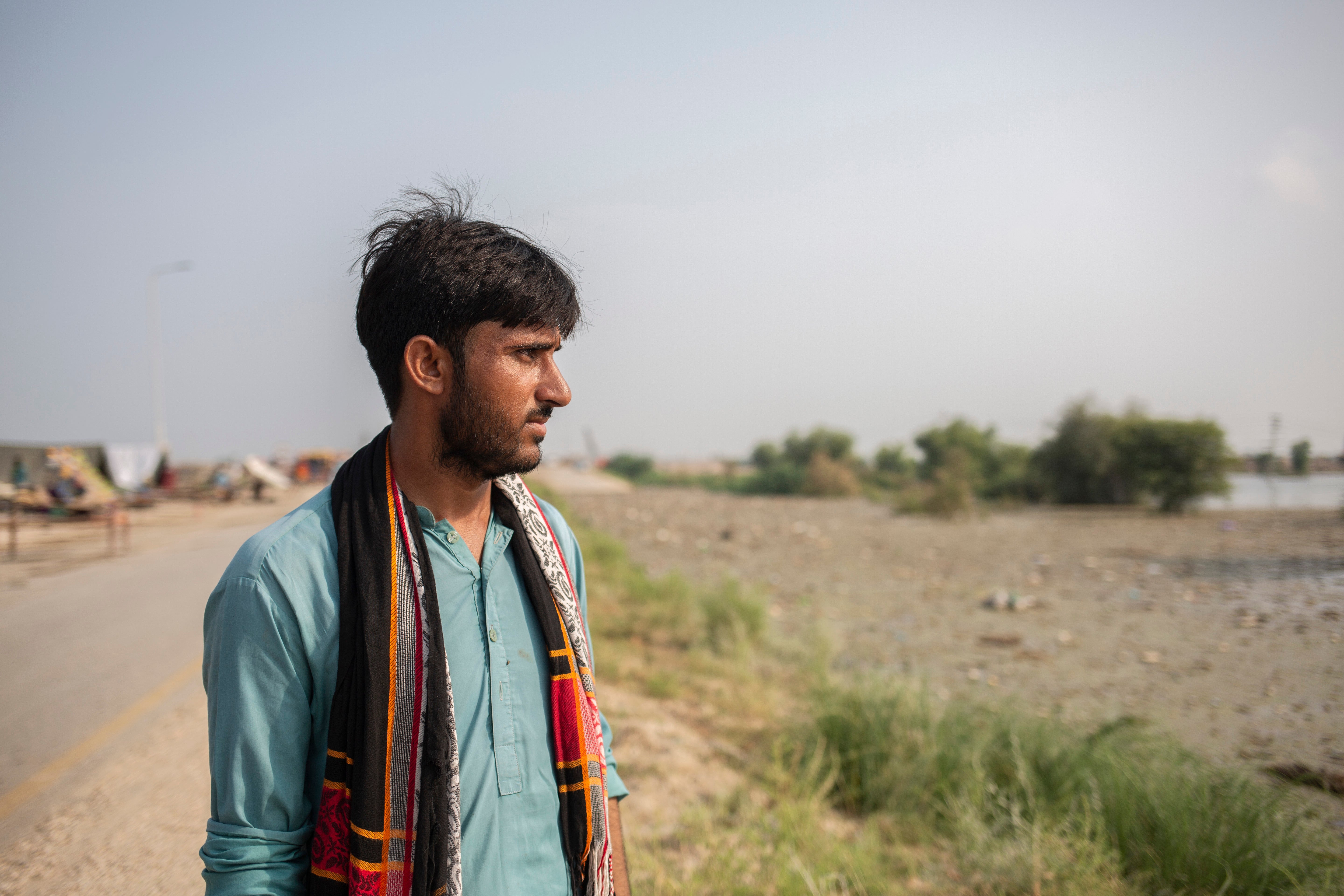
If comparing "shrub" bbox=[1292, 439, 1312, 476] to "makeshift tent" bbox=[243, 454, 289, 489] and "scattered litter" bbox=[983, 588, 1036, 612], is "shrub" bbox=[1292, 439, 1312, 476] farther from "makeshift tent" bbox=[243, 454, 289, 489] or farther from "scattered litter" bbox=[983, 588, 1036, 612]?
"makeshift tent" bbox=[243, 454, 289, 489]

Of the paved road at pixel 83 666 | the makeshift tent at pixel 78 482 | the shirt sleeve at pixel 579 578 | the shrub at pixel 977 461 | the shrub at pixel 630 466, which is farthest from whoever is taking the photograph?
the shrub at pixel 630 466

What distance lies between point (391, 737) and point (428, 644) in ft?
0.56

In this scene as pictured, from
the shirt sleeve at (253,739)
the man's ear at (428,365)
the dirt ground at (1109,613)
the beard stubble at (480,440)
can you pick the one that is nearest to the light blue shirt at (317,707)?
the shirt sleeve at (253,739)

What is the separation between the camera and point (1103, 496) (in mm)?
22828

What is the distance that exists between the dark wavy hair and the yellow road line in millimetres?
3014

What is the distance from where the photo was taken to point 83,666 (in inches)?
191

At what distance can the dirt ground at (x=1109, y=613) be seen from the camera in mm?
4699

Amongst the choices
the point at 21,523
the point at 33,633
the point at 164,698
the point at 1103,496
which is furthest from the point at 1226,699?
the point at 1103,496

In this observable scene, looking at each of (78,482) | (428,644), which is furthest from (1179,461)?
(78,482)

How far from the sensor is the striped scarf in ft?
4.06

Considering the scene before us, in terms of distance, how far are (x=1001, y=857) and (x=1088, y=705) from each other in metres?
3.22

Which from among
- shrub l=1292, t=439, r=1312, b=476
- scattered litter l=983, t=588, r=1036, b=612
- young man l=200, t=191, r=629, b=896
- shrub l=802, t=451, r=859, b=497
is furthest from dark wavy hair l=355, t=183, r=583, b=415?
shrub l=802, t=451, r=859, b=497

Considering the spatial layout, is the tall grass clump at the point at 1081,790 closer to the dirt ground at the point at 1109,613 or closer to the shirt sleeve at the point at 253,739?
the dirt ground at the point at 1109,613

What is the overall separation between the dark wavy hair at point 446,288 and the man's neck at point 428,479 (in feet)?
0.29
